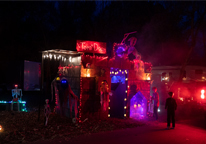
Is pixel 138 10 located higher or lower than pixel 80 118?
higher

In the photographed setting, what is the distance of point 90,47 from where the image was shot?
10008 mm

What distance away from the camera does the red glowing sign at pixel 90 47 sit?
32.0 ft

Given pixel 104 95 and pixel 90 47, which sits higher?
pixel 90 47

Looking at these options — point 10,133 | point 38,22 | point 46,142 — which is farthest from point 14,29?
point 46,142

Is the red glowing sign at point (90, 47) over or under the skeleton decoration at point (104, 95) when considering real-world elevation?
over

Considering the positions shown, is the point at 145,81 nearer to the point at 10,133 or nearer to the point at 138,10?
the point at 10,133

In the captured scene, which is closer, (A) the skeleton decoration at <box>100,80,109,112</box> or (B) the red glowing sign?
(B) the red glowing sign

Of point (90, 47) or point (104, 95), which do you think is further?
point (104, 95)

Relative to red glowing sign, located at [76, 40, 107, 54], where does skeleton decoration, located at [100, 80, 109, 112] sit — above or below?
below

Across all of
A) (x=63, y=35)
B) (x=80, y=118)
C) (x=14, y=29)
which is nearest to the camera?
(x=80, y=118)

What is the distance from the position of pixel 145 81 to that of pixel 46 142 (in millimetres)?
7158

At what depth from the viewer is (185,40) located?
21219 millimetres

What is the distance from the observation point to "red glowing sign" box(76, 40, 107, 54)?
9766 mm

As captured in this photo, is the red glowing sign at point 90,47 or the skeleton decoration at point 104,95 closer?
the red glowing sign at point 90,47
